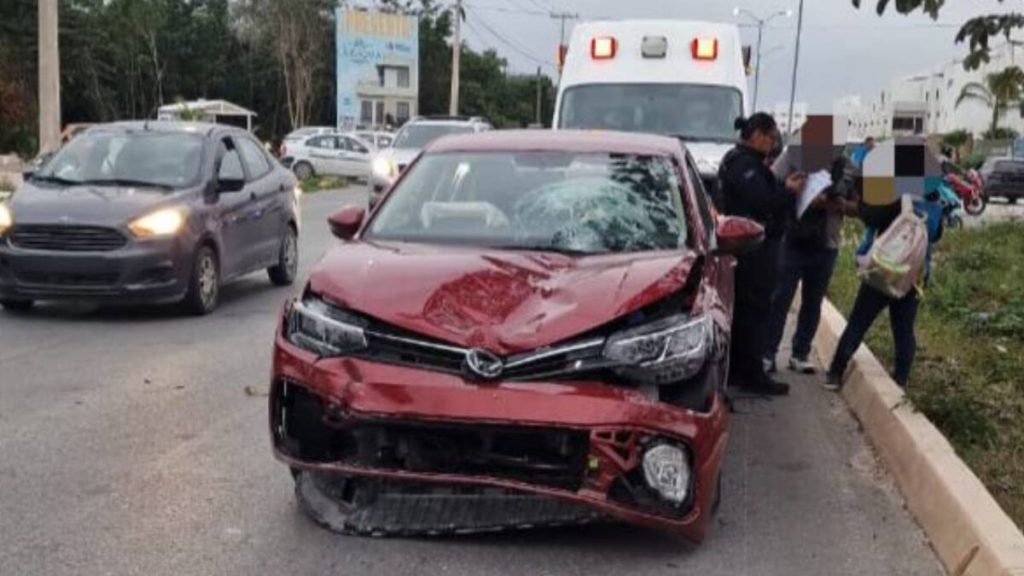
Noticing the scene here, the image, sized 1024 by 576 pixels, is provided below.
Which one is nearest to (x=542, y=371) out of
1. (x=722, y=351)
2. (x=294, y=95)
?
(x=722, y=351)

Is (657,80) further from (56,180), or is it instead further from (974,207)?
(974,207)

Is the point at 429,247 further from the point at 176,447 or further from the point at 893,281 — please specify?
the point at 893,281

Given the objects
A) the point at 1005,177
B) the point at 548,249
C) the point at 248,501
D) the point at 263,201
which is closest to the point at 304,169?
the point at 1005,177

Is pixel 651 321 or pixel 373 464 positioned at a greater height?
pixel 651 321

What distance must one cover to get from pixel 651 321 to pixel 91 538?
2.34 meters

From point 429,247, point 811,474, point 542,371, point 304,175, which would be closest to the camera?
point 542,371

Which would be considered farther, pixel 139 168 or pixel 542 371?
pixel 139 168

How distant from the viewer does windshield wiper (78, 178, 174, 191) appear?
34.0ft

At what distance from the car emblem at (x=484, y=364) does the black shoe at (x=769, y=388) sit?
3.60m

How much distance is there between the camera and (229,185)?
10875mm

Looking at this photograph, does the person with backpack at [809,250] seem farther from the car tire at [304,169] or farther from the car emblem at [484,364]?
the car tire at [304,169]

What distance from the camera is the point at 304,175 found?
36594 millimetres

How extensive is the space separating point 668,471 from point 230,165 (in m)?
7.70

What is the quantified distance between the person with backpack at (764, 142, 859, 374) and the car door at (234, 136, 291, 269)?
544cm
